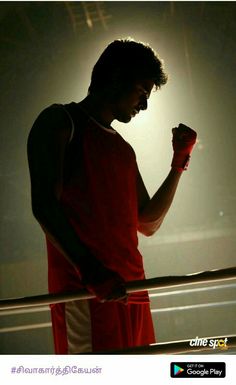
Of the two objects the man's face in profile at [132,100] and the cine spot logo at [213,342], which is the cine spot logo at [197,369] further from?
the man's face in profile at [132,100]

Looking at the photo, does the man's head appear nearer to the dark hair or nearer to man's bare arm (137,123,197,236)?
the dark hair

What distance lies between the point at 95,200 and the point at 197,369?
348 millimetres

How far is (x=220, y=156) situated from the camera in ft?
6.59

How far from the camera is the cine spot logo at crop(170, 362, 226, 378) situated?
0.72 metres

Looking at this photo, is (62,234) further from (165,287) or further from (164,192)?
(164,192)

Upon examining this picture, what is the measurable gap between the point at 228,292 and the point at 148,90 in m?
1.69

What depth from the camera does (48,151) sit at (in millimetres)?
687

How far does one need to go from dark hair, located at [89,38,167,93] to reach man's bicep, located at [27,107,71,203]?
0.47 ft

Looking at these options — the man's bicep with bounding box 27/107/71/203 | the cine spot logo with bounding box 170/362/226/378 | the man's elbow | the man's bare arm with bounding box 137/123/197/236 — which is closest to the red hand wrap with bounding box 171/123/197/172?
the man's bare arm with bounding box 137/123/197/236

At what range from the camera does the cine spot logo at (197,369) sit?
0.72 meters

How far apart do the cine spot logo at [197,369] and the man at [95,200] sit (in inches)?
2.9

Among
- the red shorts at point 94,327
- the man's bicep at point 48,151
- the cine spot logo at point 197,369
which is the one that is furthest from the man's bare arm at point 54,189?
the cine spot logo at point 197,369

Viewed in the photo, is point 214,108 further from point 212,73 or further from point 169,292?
point 169,292

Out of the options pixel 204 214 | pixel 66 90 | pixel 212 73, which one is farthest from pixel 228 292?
pixel 66 90
